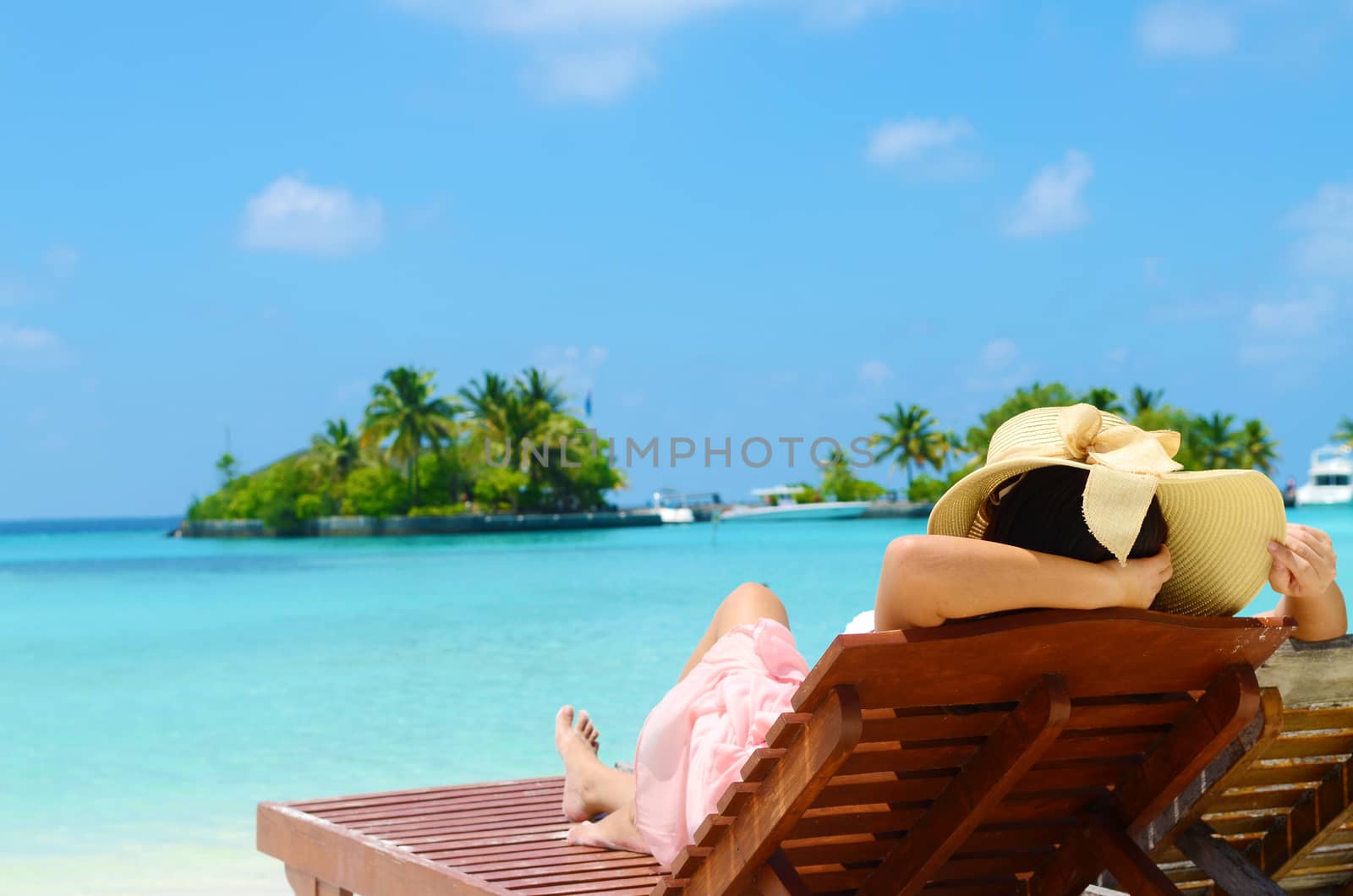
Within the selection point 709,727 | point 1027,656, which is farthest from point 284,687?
point 1027,656

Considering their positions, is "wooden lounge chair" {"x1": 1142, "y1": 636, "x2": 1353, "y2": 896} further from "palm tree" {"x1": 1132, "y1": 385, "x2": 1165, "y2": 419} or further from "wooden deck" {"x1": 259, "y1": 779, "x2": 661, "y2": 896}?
"palm tree" {"x1": 1132, "y1": 385, "x2": 1165, "y2": 419}

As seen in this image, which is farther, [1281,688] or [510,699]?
[510,699]

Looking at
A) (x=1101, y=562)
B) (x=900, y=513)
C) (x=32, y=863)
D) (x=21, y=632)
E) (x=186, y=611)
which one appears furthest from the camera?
(x=900, y=513)

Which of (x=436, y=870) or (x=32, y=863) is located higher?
(x=436, y=870)

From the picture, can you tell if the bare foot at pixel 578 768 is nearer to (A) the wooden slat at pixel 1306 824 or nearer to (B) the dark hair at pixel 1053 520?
(A) the wooden slat at pixel 1306 824

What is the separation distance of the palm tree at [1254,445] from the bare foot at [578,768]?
220 feet

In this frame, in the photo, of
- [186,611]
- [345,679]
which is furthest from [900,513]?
[345,679]

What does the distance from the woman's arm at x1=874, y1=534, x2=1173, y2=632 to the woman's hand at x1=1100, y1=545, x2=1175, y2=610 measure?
0.03 m

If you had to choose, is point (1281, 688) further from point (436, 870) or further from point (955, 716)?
point (436, 870)

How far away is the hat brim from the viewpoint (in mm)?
1778

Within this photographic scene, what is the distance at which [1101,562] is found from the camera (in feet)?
5.70

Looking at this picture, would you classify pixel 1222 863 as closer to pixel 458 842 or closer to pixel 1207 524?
pixel 1207 524

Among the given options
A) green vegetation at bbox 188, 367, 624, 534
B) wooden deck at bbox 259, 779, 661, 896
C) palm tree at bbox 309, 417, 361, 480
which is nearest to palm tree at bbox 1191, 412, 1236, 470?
green vegetation at bbox 188, 367, 624, 534

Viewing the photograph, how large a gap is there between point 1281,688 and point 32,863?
5.92 m
